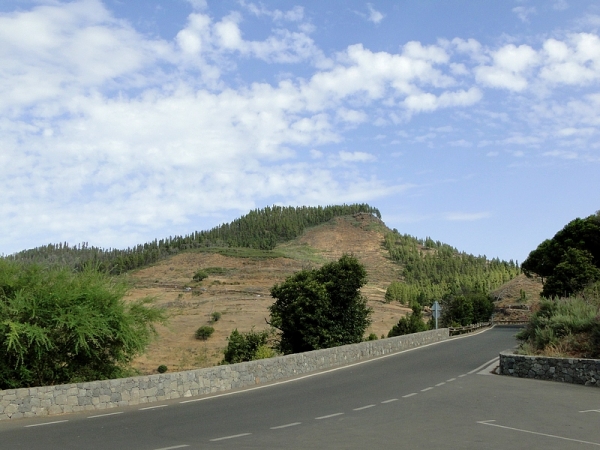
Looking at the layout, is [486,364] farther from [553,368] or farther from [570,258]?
[570,258]

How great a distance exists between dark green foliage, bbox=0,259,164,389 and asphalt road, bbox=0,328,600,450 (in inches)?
118

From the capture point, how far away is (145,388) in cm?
1661

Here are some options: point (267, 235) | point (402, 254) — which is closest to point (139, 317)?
point (402, 254)

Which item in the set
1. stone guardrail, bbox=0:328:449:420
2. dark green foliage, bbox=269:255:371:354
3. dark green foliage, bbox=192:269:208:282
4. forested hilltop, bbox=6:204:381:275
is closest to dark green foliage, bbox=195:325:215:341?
dark green foliage, bbox=269:255:371:354

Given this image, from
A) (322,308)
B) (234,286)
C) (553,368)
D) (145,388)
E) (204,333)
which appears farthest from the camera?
(234,286)

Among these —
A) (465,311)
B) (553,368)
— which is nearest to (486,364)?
(553,368)

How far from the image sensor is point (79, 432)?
11961 millimetres

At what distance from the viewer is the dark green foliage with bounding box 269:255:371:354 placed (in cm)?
3125

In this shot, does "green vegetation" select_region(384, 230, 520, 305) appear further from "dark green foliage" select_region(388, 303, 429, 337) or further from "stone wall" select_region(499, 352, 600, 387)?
"stone wall" select_region(499, 352, 600, 387)

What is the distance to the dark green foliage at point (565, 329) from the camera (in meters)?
21.2

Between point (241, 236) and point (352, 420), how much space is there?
468 feet

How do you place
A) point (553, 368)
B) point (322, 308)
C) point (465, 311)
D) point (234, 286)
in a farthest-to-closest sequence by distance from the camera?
point (234, 286) → point (465, 311) → point (322, 308) → point (553, 368)

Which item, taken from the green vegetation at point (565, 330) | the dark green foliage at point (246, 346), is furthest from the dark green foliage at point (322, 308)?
the green vegetation at point (565, 330)

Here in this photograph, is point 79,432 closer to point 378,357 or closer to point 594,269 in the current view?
point 378,357
